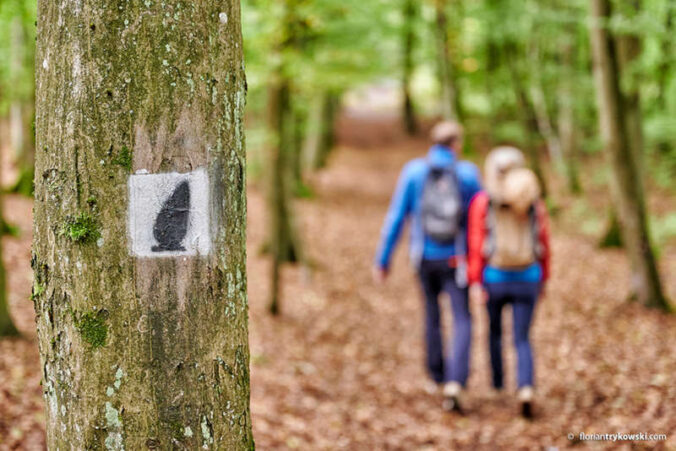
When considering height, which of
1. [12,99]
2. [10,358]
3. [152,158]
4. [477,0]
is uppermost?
[477,0]

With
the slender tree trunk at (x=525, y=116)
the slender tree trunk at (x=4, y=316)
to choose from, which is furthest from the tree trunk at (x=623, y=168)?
the slender tree trunk at (x=525, y=116)

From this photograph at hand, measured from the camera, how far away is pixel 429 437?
430cm

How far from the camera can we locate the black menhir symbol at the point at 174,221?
160 cm

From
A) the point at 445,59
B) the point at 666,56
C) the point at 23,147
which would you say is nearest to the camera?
the point at 666,56

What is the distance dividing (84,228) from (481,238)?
3505 millimetres

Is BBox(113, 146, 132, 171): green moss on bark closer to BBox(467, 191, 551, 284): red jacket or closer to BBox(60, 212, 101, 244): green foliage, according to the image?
BBox(60, 212, 101, 244): green foliage

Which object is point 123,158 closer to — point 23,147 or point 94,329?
point 94,329

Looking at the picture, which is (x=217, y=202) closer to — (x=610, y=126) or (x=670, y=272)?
(x=610, y=126)

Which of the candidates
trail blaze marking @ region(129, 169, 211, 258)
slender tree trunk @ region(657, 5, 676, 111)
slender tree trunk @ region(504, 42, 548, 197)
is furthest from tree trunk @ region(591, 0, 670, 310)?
slender tree trunk @ region(504, 42, 548, 197)

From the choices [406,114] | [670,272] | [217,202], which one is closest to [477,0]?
[406,114]

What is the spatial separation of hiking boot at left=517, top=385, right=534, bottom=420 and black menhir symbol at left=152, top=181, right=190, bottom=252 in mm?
3621

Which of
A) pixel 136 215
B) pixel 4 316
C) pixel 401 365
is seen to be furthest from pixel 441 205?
pixel 4 316

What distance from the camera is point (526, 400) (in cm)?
443

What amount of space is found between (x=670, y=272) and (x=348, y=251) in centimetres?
616
